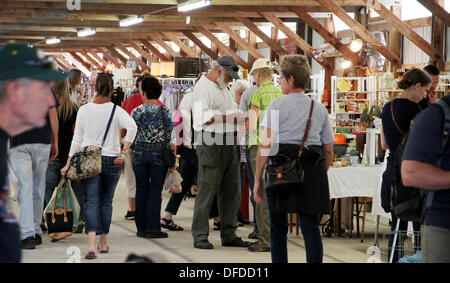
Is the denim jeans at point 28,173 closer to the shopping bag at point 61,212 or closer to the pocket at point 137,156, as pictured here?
the shopping bag at point 61,212

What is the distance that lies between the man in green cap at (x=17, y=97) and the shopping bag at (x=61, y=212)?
13.6 ft

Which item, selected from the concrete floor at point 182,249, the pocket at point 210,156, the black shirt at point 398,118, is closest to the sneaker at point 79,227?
the concrete floor at point 182,249

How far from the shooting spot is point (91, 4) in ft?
48.5

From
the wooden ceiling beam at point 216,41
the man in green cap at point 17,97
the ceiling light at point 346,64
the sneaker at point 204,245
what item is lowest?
the sneaker at point 204,245

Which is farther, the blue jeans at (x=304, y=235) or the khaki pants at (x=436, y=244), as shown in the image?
the blue jeans at (x=304, y=235)

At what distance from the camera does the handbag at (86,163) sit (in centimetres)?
514

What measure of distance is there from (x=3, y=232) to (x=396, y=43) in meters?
13.2

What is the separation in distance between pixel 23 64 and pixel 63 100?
455 cm

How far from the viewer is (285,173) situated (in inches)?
155

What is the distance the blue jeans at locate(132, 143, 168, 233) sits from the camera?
20.1 ft

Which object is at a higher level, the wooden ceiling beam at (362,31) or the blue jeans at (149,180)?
the wooden ceiling beam at (362,31)

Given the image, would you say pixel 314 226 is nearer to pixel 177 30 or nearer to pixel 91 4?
pixel 91 4

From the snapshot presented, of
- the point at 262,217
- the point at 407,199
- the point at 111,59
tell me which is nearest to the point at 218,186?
the point at 262,217
